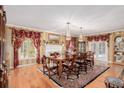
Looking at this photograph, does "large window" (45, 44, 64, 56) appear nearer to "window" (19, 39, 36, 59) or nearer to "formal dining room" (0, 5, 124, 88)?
"formal dining room" (0, 5, 124, 88)

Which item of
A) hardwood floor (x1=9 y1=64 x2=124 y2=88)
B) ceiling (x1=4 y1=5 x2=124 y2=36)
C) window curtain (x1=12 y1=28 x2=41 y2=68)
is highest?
ceiling (x1=4 y1=5 x2=124 y2=36)

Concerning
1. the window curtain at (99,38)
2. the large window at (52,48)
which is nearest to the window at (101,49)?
the window curtain at (99,38)

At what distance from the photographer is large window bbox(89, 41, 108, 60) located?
7047 millimetres

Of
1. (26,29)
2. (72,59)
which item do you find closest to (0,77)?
(72,59)

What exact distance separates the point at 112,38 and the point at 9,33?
20.5 feet

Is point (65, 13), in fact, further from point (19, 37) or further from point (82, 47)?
point (82, 47)

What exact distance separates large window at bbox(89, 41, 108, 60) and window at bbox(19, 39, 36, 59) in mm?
4840

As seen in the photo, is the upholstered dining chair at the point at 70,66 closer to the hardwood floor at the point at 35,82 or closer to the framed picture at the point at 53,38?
the hardwood floor at the point at 35,82

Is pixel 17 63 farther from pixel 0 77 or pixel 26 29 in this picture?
pixel 0 77

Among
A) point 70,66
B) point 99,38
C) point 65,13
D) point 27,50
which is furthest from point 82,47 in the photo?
point 65,13

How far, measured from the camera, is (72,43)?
28.1 ft

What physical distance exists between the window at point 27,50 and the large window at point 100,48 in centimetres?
484

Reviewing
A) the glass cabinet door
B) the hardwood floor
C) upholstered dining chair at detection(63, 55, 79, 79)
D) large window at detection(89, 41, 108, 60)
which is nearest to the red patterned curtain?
large window at detection(89, 41, 108, 60)
